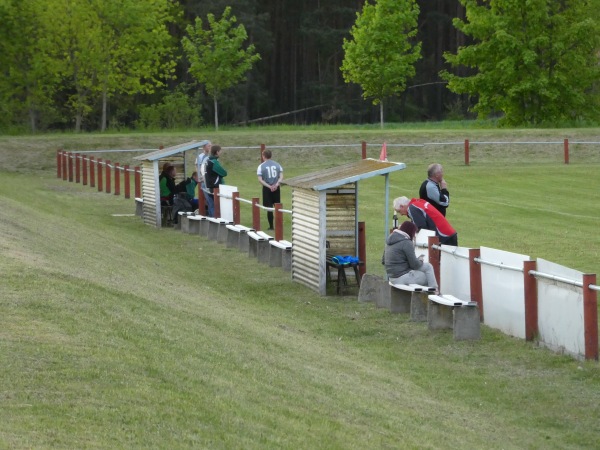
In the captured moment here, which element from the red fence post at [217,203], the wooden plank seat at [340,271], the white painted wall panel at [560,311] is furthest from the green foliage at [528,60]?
the white painted wall panel at [560,311]

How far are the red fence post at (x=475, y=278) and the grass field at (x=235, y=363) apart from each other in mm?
642

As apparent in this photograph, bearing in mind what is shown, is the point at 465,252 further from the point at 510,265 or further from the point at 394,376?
the point at 394,376

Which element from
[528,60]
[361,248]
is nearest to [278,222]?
[361,248]

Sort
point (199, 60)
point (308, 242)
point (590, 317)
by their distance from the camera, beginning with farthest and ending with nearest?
point (199, 60) < point (308, 242) < point (590, 317)

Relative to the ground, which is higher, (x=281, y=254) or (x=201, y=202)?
(x=201, y=202)

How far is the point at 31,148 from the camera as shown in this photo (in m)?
50.8

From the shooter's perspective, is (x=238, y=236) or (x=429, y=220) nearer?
(x=429, y=220)

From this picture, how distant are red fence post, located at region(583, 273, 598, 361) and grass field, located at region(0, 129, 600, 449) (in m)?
0.20

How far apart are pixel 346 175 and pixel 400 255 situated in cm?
245

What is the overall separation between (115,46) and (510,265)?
187 feet

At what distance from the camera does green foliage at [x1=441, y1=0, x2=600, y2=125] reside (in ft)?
213

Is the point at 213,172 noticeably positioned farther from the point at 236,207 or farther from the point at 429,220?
the point at 429,220

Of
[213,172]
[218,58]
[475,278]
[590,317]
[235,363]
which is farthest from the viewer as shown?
[218,58]

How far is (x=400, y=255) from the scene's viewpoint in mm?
15719
